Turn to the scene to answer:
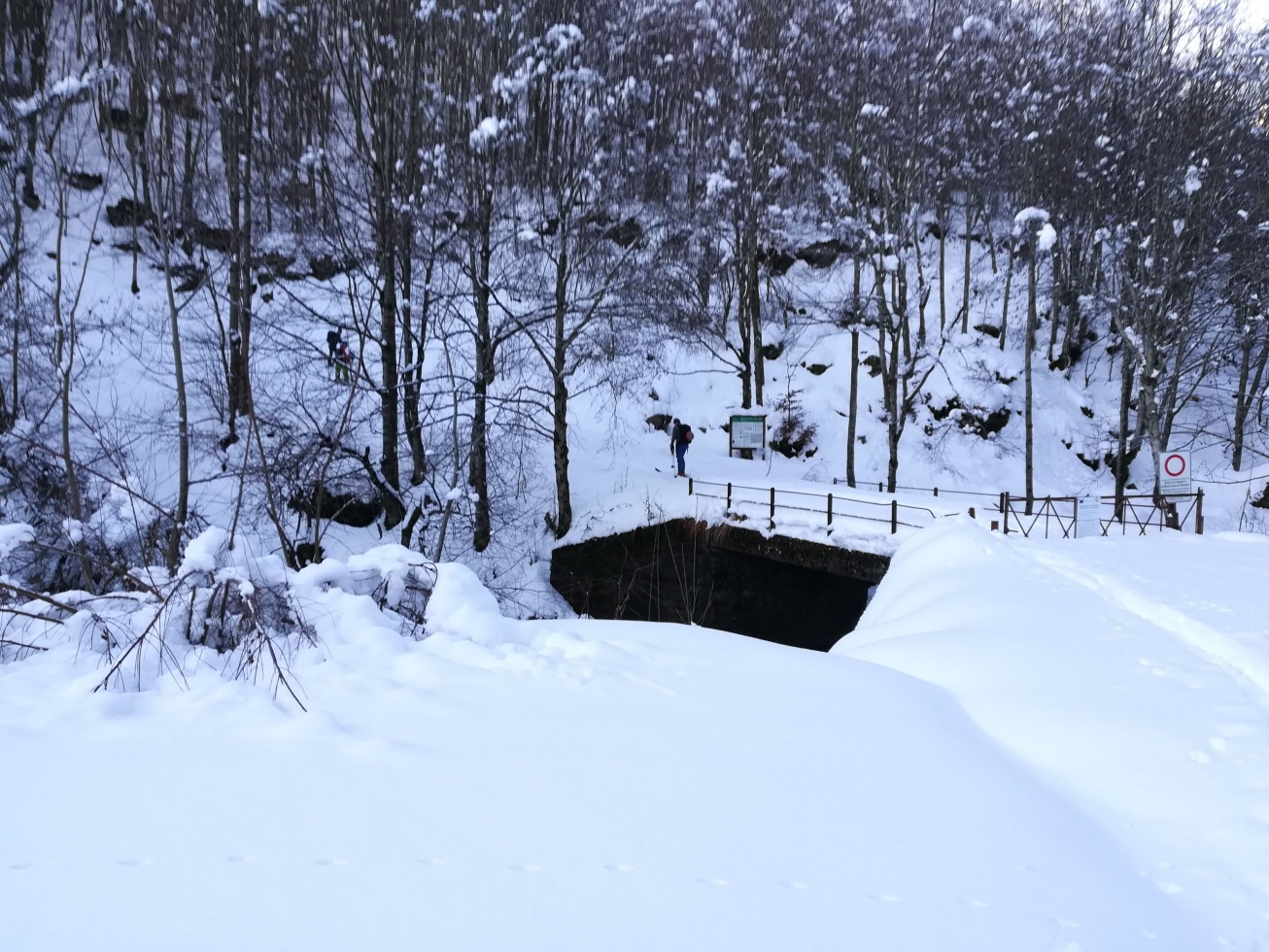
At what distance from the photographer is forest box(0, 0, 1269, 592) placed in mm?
16234

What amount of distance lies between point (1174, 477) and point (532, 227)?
1447cm

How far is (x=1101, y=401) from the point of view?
30188 mm

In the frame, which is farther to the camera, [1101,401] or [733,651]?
[1101,401]

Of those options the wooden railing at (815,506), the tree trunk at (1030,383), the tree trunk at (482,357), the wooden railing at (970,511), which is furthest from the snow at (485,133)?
the tree trunk at (1030,383)

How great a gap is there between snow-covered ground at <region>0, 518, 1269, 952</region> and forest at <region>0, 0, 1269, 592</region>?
2389 mm

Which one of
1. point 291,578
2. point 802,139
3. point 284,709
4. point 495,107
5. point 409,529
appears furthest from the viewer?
point 802,139

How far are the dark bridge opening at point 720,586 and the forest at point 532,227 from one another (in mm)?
1958

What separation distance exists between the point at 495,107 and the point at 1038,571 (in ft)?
45.6

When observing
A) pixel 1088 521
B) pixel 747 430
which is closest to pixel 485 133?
pixel 747 430

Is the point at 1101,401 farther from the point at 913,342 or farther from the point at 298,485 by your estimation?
the point at 298,485

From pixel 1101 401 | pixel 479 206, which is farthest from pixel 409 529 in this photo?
pixel 1101 401

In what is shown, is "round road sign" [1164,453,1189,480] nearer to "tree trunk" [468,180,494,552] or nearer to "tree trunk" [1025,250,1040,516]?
"tree trunk" [1025,250,1040,516]

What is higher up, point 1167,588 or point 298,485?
point 298,485

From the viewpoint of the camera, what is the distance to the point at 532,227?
60.9ft
